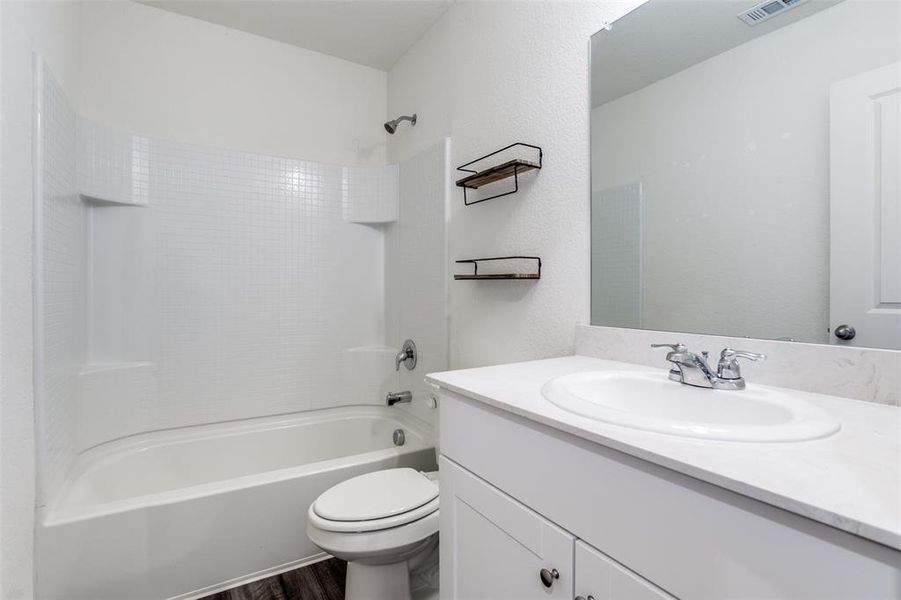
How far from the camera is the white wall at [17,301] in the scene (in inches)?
41.0

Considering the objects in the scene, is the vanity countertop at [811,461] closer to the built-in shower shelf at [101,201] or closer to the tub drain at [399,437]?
the tub drain at [399,437]

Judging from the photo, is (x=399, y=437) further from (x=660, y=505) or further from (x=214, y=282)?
(x=660, y=505)

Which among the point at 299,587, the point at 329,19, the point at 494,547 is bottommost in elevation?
the point at 299,587

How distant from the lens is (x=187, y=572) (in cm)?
146

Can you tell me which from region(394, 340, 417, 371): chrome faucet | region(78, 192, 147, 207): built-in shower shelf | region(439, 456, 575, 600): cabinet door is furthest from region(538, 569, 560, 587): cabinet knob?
region(78, 192, 147, 207): built-in shower shelf

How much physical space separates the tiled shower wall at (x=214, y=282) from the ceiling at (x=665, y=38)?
932 mm

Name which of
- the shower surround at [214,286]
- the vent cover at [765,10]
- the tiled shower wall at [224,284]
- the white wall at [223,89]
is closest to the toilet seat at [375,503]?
the shower surround at [214,286]

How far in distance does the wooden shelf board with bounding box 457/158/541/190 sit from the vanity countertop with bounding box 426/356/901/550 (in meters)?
0.91

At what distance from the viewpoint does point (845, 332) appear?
0.81m

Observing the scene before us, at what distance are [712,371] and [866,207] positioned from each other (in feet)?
1.34

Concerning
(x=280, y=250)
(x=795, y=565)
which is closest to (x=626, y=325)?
(x=795, y=565)

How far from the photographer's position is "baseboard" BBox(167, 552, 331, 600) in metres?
1.47

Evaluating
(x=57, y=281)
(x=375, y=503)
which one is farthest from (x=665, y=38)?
(x=57, y=281)

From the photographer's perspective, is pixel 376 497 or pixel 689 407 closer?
pixel 689 407
